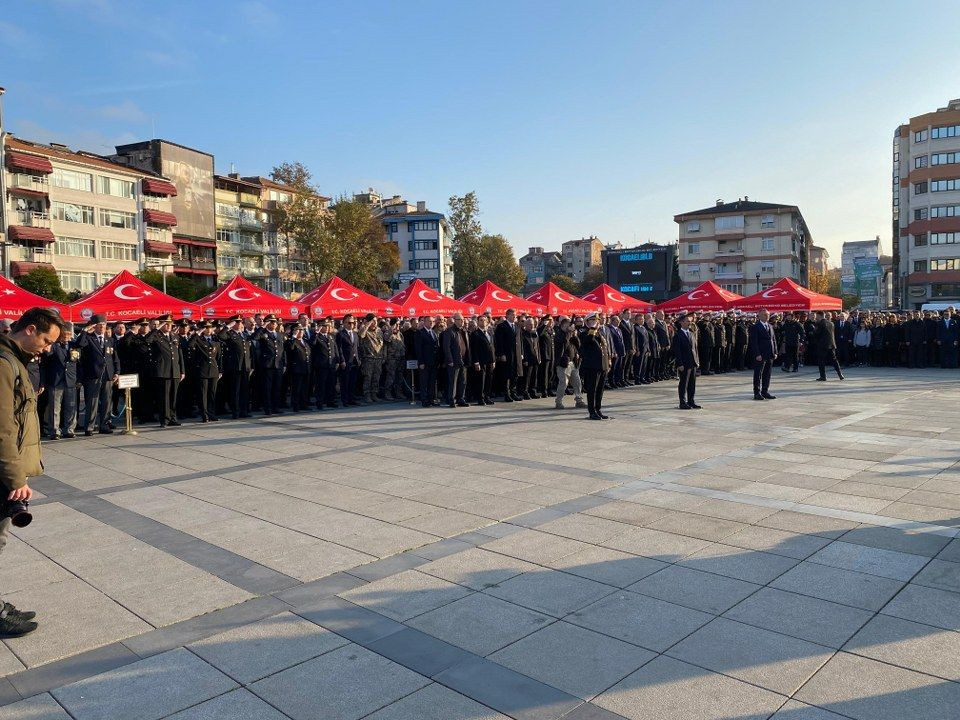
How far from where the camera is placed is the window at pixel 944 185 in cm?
6625

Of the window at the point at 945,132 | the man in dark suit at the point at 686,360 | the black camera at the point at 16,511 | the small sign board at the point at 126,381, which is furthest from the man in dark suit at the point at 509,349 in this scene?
the window at the point at 945,132

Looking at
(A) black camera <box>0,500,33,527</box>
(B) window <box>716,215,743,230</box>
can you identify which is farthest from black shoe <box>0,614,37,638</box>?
(B) window <box>716,215,743,230</box>

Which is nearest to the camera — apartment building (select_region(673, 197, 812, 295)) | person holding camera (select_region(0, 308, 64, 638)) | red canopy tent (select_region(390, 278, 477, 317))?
person holding camera (select_region(0, 308, 64, 638))

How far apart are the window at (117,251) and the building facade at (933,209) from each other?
240 feet

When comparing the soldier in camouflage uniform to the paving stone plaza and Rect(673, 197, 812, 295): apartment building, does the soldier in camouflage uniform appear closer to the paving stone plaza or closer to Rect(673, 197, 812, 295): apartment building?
the paving stone plaza

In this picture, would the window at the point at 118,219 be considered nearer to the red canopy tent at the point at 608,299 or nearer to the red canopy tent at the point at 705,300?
the red canopy tent at the point at 608,299

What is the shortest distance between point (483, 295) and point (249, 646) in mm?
17502

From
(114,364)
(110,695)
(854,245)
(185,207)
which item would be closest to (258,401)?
(114,364)

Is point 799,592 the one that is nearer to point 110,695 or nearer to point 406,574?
point 406,574

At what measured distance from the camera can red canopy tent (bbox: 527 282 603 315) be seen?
21594 mm

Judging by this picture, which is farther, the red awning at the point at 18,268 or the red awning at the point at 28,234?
the red awning at the point at 28,234

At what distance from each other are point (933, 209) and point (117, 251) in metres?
75.9

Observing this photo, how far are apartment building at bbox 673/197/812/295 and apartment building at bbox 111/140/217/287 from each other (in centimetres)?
5316

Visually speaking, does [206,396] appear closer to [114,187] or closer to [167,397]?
[167,397]
